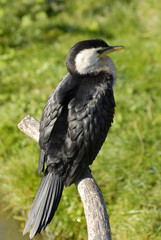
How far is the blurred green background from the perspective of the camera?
10.6ft

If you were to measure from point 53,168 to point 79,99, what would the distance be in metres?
0.47

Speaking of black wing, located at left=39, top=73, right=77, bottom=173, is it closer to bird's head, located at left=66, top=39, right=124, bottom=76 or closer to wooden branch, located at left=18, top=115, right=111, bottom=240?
bird's head, located at left=66, top=39, right=124, bottom=76

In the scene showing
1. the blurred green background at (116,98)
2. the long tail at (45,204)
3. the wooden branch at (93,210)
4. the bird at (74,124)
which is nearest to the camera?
the wooden branch at (93,210)

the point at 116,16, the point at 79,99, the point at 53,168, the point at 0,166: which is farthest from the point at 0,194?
the point at 116,16

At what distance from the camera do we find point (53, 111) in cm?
242

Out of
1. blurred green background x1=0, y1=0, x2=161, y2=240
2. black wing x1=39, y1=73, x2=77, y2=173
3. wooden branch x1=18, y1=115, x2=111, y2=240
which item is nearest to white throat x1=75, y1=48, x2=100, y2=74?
black wing x1=39, y1=73, x2=77, y2=173

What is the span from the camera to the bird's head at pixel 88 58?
→ 2375 millimetres

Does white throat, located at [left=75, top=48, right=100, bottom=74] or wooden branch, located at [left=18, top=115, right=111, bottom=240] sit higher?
white throat, located at [left=75, top=48, right=100, bottom=74]

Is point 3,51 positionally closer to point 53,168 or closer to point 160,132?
point 160,132

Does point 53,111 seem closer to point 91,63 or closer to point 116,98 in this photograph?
point 91,63

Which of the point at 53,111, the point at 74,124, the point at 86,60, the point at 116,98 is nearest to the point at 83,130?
the point at 74,124

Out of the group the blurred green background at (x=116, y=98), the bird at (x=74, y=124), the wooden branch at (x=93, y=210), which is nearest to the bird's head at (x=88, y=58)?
A: the bird at (x=74, y=124)

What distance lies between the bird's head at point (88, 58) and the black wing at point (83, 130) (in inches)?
7.0

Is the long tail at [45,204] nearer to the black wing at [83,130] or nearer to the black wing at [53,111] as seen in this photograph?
A: the black wing at [83,130]
